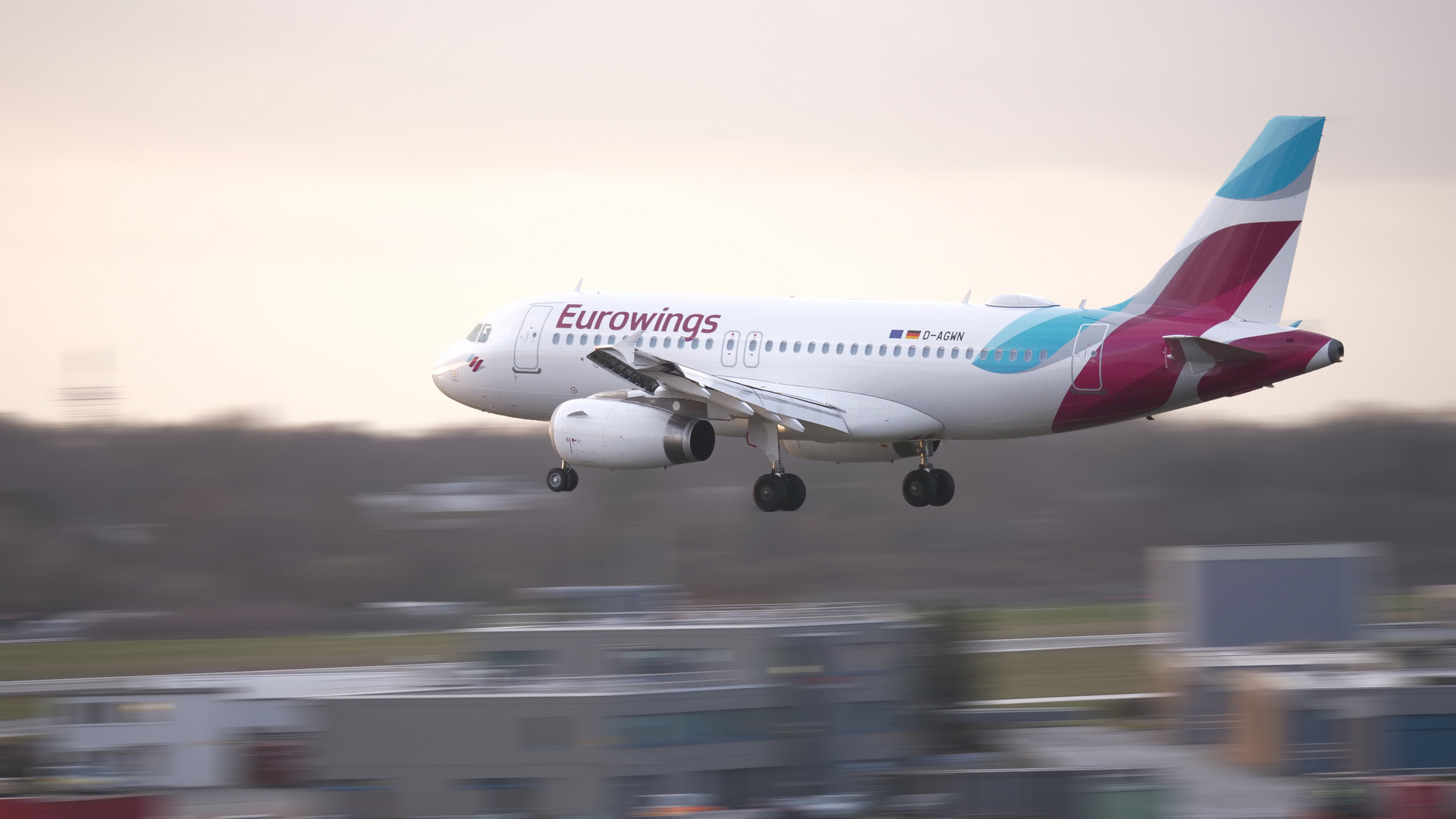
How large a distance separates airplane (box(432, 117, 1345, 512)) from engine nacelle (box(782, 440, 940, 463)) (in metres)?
0.07

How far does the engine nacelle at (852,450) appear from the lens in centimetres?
4800

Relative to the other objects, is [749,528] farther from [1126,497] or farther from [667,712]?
[667,712]

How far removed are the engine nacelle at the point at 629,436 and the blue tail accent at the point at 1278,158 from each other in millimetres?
15178

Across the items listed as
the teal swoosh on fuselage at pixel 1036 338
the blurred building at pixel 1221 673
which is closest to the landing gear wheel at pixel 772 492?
the teal swoosh on fuselage at pixel 1036 338

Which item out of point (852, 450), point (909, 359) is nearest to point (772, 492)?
point (852, 450)

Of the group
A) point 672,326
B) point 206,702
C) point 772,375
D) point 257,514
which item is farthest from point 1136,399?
point 257,514

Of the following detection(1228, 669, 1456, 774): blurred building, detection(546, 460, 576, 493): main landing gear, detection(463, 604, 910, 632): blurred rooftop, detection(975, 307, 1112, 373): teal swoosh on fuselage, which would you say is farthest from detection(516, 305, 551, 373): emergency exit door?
detection(1228, 669, 1456, 774): blurred building

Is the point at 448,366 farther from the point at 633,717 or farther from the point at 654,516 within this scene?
the point at 654,516

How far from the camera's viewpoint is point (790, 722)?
51.9 metres

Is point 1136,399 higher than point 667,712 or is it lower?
higher

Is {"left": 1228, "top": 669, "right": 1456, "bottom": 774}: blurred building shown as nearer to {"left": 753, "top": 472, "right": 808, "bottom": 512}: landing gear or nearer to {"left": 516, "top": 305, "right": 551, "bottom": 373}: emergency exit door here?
{"left": 753, "top": 472, "right": 808, "bottom": 512}: landing gear

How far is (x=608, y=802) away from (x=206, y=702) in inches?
588

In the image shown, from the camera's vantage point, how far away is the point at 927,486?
47688 mm

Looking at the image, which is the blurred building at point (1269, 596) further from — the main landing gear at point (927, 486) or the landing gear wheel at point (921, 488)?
the landing gear wheel at point (921, 488)
